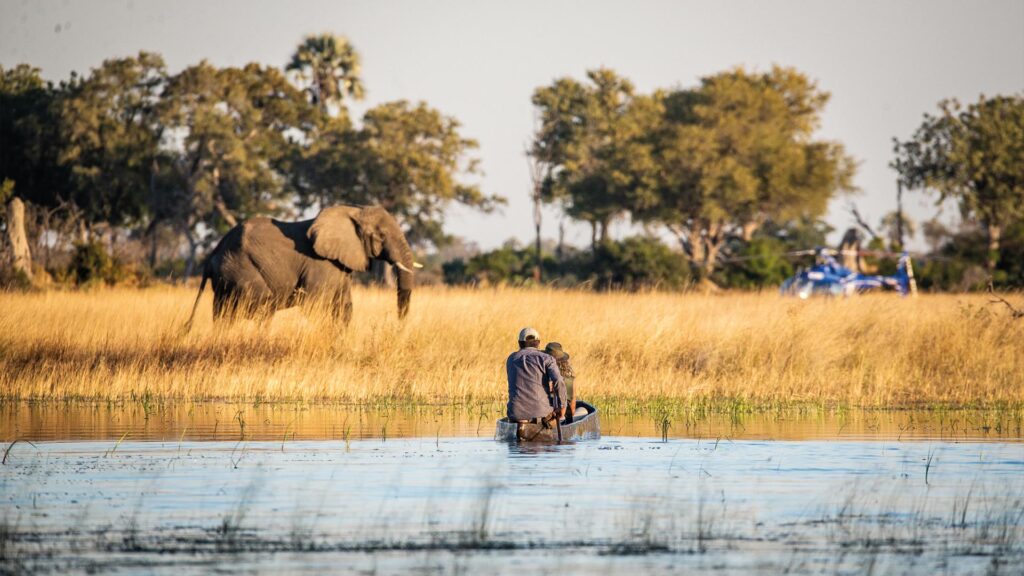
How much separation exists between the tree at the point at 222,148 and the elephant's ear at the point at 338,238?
1259 inches

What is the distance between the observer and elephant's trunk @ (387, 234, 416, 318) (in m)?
27.0

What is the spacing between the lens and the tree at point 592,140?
65.9 meters

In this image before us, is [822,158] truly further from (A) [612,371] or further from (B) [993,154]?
(A) [612,371]

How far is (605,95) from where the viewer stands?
7625 centimetres

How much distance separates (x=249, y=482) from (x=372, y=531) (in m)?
2.42

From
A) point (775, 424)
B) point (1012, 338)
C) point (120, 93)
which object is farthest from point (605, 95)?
point (775, 424)

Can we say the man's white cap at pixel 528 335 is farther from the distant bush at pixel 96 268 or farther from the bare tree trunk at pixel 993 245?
the bare tree trunk at pixel 993 245

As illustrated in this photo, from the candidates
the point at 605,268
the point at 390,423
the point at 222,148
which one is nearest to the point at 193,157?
the point at 222,148

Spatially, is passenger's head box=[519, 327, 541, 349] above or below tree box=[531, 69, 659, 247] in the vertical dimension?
below

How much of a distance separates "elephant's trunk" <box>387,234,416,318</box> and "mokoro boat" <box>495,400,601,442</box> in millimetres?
11678

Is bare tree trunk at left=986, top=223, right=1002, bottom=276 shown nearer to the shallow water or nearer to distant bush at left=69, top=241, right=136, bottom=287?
distant bush at left=69, top=241, right=136, bottom=287

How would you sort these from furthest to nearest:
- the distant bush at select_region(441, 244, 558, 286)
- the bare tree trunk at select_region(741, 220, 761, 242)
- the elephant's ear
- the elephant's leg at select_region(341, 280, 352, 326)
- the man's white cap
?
the bare tree trunk at select_region(741, 220, 761, 242)
the distant bush at select_region(441, 244, 558, 286)
the elephant's ear
the elephant's leg at select_region(341, 280, 352, 326)
the man's white cap

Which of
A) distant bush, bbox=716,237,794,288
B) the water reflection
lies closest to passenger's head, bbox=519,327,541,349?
the water reflection

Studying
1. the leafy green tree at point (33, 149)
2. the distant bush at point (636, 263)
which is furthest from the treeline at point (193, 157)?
the distant bush at point (636, 263)
